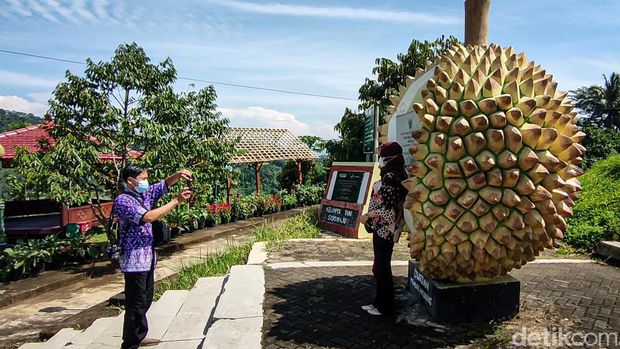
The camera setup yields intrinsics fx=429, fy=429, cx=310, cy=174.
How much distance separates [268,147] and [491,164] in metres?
17.6

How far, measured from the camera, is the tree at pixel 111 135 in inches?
330

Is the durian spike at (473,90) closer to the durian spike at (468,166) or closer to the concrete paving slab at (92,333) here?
the durian spike at (468,166)

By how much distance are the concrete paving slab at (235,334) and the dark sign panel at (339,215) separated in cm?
496

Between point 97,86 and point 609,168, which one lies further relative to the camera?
point 609,168

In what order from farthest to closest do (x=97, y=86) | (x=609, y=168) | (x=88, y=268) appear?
(x=609, y=168), (x=97, y=86), (x=88, y=268)

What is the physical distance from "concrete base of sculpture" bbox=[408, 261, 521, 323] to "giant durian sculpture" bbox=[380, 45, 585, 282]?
0.29m

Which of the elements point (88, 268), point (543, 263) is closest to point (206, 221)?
point (88, 268)

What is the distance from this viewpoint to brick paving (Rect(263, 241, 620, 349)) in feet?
10.6

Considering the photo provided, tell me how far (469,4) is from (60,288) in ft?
26.3

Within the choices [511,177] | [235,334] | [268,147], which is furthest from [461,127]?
[268,147]

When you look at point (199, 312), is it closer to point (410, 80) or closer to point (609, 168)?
point (410, 80)

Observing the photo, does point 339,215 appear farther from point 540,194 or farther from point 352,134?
point 540,194

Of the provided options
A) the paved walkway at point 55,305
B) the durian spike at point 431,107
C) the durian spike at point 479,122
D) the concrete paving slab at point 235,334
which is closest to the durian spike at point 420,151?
the durian spike at point 431,107

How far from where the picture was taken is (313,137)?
79.8 ft
